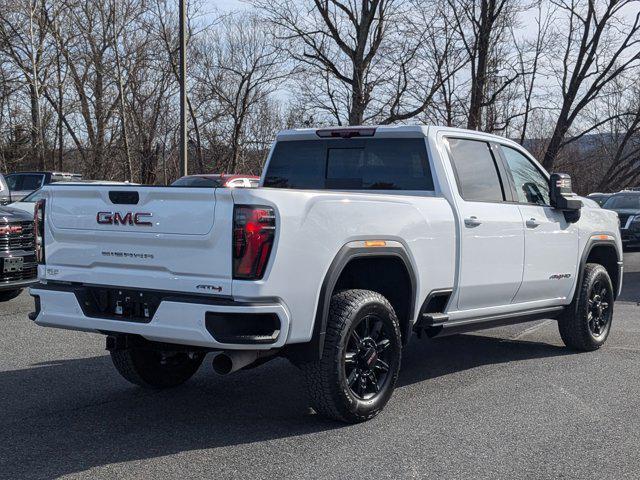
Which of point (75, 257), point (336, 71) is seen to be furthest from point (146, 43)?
point (75, 257)

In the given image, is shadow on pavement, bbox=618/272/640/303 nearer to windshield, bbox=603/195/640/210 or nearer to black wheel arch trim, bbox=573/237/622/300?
black wheel arch trim, bbox=573/237/622/300

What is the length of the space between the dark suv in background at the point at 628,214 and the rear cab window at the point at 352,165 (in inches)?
587

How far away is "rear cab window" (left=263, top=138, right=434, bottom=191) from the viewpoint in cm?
637

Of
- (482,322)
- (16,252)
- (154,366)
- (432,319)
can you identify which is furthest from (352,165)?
(16,252)

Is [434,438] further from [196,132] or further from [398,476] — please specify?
[196,132]

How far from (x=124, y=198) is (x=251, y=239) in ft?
3.11

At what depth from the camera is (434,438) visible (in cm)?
503

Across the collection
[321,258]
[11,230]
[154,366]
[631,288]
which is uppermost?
[321,258]

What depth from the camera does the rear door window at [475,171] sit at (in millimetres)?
6438

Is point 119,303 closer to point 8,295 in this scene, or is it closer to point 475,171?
point 475,171

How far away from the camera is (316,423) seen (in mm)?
5320

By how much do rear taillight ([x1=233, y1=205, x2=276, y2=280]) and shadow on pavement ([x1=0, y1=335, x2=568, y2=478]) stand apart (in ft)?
3.65

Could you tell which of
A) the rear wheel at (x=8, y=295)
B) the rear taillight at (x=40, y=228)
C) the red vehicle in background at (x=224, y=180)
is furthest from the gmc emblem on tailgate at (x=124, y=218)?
the red vehicle in background at (x=224, y=180)

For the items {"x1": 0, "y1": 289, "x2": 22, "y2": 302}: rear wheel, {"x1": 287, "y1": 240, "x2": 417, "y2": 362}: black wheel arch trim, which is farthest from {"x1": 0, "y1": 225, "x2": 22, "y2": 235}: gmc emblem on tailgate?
{"x1": 287, "y1": 240, "x2": 417, "y2": 362}: black wheel arch trim
